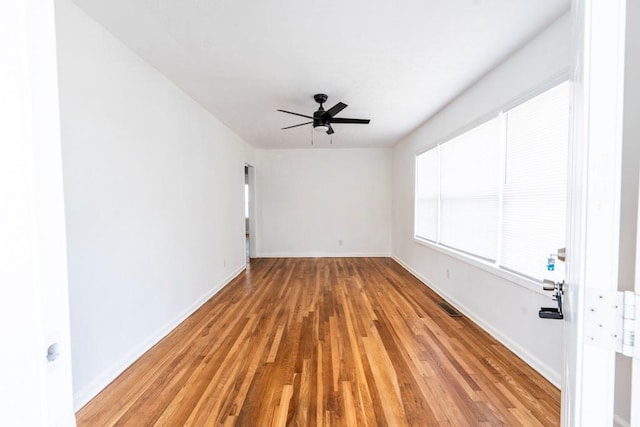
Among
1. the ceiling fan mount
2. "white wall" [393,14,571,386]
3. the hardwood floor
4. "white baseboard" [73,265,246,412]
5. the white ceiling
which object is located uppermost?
the white ceiling

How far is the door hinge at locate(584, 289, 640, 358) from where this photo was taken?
0.54 meters

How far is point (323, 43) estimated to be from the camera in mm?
2121

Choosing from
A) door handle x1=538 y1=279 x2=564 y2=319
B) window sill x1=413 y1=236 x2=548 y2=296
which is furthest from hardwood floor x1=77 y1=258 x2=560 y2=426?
door handle x1=538 y1=279 x2=564 y2=319

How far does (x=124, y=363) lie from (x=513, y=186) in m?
3.49

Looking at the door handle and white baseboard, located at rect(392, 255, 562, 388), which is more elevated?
the door handle

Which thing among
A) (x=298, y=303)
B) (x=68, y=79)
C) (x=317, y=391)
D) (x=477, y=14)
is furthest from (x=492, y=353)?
(x=68, y=79)

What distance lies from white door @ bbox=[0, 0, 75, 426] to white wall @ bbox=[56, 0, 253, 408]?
1.39 m

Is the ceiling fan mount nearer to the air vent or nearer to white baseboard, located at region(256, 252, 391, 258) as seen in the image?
the air vent

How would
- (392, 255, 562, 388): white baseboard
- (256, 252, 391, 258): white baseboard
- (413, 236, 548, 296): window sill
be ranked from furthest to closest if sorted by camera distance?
(256, 252, 391, 258): white baseboard < (413, 236, 548, 296): window sill < (392, 255, 562, 388): white baseboard

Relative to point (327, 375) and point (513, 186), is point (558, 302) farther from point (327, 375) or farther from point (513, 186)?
point (513, 186)

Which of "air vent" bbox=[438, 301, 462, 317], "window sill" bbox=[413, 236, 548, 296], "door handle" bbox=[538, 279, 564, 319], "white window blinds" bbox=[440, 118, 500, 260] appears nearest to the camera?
"door handle" bbox=[538, 279, 564, 319]

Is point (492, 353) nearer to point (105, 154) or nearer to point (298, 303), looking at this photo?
point (298, 303)

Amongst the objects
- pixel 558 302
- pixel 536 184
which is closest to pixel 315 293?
pixel 536 184

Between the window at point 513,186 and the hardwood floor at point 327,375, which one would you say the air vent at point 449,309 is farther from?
the window at point 513,186
